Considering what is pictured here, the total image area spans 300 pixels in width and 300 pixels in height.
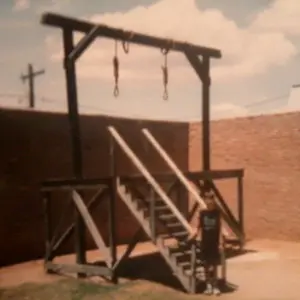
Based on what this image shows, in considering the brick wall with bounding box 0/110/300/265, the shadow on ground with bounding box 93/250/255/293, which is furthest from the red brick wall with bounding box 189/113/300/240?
the shadow on ground with bounding box 93/250/255/293

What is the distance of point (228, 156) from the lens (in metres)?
13.7

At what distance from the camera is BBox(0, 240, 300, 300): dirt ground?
7555 millimetres

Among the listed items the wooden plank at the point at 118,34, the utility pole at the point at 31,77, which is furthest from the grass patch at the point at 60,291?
the utility pole at the point at 31,77

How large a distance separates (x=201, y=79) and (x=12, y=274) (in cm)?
585

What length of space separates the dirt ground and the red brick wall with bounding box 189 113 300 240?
1.73 meters

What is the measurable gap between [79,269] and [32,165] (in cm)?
318

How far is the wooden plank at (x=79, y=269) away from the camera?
8672 millimetres

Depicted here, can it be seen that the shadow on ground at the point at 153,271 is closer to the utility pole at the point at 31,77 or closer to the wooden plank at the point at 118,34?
the wooden plank at the point at 118,34

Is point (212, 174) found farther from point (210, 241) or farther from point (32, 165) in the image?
point (32, 165)

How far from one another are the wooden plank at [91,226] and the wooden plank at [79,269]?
165mm

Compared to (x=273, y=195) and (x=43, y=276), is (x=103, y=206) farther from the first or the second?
(x=273, y=195)

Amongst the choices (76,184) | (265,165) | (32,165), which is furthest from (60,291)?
(265,165)

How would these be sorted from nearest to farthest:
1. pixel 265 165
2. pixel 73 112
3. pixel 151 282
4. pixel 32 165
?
pixel 151 282
pixel 73 112
pixel 32 165
pixel 265 165

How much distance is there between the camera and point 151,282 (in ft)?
27.8
